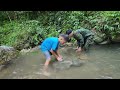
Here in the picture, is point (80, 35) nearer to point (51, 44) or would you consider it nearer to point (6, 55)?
point (51, 44)

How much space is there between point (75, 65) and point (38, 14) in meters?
5.72


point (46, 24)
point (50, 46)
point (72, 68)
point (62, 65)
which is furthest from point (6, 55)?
point (46, 24)

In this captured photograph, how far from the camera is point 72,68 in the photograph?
541cm

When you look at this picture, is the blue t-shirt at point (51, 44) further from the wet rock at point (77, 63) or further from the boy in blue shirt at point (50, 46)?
the wet rock at point (77, 63)

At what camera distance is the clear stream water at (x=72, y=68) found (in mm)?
4930

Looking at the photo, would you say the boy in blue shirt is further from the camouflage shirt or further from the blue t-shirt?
the camouflage shirt

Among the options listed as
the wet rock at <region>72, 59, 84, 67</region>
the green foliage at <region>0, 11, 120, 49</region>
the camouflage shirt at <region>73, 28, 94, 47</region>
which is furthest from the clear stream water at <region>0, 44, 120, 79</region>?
the green foliage at <region>0, 11, 120, 49</region>

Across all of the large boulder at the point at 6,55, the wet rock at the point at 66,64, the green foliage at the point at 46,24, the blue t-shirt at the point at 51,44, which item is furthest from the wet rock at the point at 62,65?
the green foliage at the point at 46,24

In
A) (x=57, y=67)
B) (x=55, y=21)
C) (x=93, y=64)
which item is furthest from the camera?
(x=55, y=21)

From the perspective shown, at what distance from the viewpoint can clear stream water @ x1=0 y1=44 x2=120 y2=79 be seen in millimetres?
4930

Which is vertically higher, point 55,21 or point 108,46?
point 55,21
